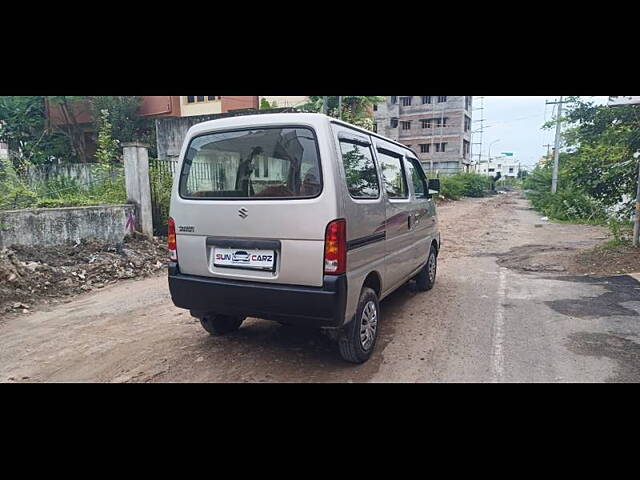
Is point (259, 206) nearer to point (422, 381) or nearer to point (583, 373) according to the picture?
point (422, 381)

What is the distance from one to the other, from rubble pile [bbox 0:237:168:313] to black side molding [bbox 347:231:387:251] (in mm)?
4595

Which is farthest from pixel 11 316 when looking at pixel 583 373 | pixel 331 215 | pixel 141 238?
pixel 583 373

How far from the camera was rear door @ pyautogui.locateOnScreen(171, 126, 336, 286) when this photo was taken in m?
3.11

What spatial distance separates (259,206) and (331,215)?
1.96 feet

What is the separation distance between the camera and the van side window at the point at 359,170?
134 inches

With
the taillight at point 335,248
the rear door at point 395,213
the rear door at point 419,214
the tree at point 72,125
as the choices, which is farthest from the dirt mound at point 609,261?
the tree at point 72,125

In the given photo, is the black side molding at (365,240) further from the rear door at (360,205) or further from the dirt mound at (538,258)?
the dirt mound at (538,258)

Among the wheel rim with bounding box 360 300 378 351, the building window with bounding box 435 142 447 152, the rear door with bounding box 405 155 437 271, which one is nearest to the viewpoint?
the wheel rim with bounding box 360 300 378 351

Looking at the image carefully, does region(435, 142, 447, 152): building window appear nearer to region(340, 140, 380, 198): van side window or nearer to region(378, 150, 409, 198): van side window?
region(378, 150, 409, 198): van side window

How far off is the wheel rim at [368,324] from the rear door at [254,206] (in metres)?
0.77

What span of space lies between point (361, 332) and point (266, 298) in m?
0.94

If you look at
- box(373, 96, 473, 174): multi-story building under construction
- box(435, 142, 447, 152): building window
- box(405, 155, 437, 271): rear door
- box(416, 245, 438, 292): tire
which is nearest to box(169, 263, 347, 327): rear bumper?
box(405, 155, 437, 271): rear door

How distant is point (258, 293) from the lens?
3.25 meters

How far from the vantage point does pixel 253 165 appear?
11.3ft
